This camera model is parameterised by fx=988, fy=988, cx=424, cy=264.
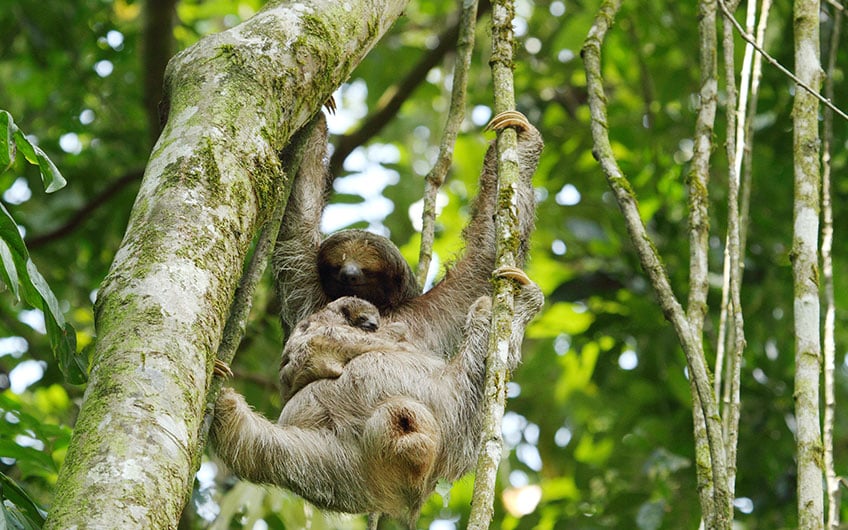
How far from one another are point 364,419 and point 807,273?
255cm

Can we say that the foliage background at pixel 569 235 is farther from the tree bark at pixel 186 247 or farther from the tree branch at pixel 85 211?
the tree bark at pixel 186 247

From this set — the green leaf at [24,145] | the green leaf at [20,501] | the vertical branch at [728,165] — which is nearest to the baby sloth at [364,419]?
Answer: the vertical branch at [728,165]

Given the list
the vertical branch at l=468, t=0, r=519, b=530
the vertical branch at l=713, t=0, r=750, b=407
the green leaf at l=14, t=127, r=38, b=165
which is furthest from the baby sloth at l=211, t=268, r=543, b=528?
the green leaf at l=14, t=127, r=38, b=165

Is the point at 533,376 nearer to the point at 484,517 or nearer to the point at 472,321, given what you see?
the point at 472,321

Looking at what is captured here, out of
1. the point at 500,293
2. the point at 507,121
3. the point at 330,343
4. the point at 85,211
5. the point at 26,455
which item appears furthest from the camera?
the point at 85,211

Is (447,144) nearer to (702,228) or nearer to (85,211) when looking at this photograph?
(702,228)

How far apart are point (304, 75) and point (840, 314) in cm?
787

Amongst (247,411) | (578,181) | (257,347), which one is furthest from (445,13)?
(247,411)

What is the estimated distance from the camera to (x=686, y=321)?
4.76m

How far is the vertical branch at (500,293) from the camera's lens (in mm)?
3646

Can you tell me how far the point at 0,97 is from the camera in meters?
13.1

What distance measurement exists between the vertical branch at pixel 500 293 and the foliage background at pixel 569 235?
2.61 metres

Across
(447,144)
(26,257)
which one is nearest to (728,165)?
(447,144)

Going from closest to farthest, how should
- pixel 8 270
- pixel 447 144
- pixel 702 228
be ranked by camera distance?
pixel 8 270, pixel 702 228, pixel 447 144
